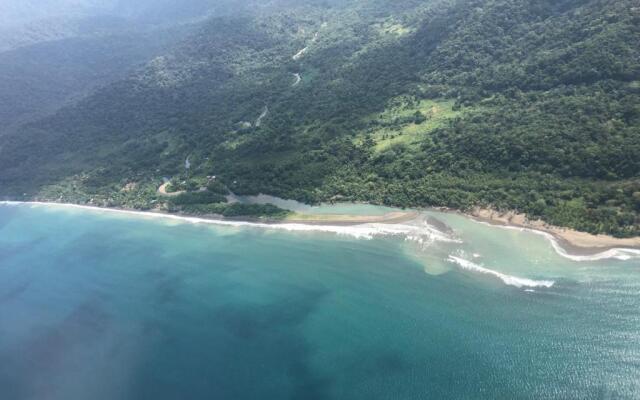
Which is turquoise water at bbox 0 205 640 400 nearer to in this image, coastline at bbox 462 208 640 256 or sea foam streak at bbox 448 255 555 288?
sea foam streak at bbox 448 255 555 288

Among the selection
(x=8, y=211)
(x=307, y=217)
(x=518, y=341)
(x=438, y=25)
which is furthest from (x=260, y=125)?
(x=518, y=341)

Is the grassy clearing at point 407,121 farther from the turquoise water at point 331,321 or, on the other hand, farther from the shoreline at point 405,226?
the turquoise water at point 331,321

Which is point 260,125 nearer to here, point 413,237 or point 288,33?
point 413,237

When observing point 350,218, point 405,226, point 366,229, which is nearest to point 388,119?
point 350,218

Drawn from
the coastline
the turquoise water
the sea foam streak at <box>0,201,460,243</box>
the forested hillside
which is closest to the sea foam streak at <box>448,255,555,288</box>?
the turquoise water

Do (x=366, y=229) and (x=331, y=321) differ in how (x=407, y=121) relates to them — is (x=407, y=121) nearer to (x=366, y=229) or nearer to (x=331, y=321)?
(x=366, y=229)

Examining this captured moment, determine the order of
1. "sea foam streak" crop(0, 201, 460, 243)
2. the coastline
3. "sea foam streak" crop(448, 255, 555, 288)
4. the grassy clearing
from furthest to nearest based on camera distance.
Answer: the grassy clearing < "sea foam streak" crop(0, 201, 460, 243) < the coastline < "sea foam streak" crop(448, 255, 555, 288)
